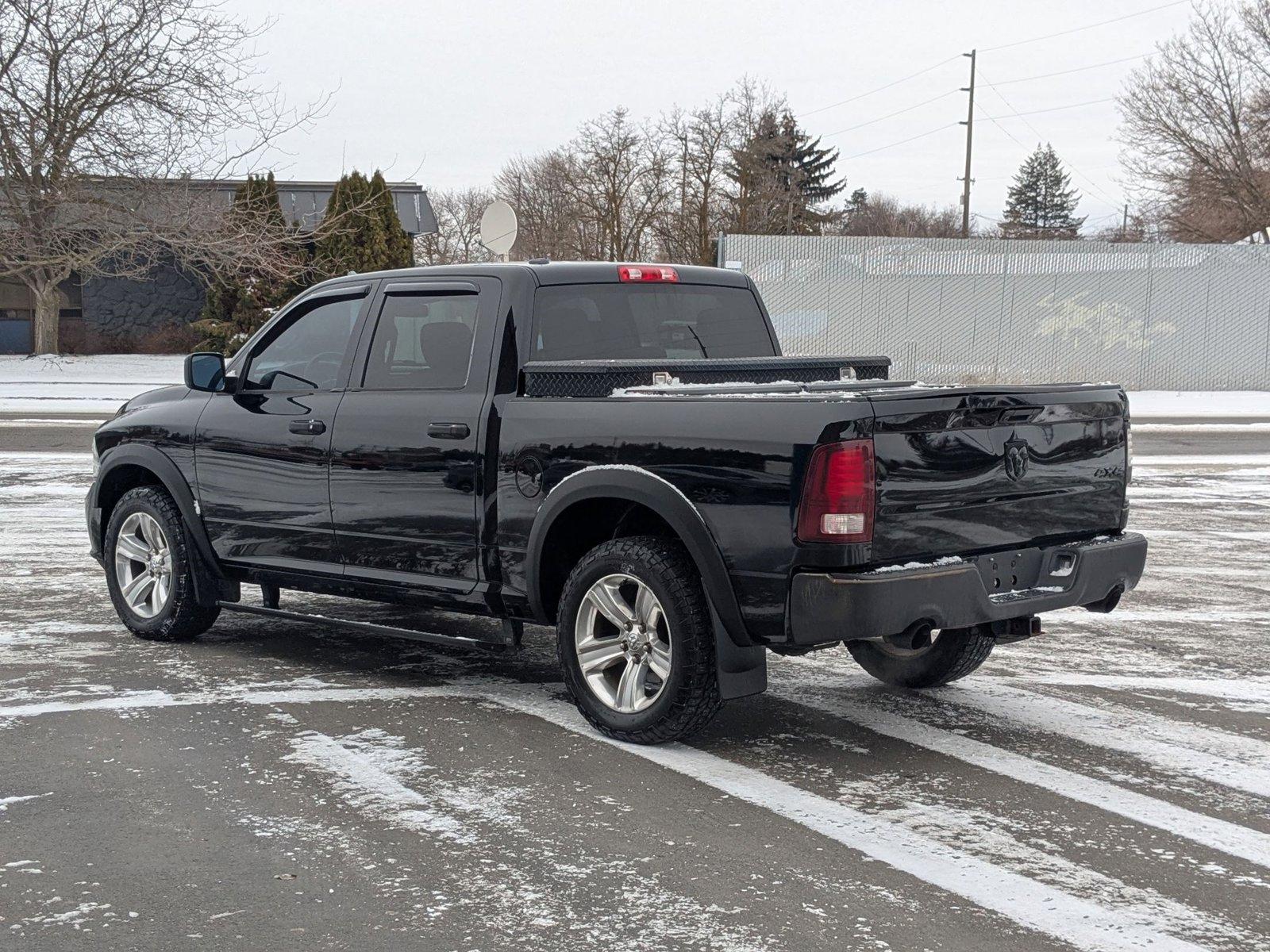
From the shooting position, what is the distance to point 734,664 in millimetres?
5148

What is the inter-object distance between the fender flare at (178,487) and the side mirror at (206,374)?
0.47m

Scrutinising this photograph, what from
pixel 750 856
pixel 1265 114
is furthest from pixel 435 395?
pixel 1265 114

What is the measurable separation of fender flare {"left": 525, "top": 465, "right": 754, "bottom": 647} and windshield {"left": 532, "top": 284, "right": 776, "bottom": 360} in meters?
0.78

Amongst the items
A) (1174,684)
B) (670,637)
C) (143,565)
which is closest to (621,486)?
(670,637)

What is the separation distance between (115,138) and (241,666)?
23367 millimetres

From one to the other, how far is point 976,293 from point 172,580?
75.0 feet

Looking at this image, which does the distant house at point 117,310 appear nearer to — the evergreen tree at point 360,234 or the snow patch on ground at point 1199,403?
the evergreen tree at point 360,234

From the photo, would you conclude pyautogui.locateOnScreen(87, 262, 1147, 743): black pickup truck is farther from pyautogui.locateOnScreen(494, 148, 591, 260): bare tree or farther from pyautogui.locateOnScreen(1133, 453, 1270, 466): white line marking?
pyautogui.locateOnScreen(494, 148, 591, 260): bare tree

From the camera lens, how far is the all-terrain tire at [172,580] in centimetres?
716

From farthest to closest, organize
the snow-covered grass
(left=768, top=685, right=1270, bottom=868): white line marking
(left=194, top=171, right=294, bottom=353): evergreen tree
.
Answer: (left=194, top=171, right=294, bottom=353): evergreen tree < the snow-covered grass < (left=768, top=685, right=1270, bottom=868): white line marking

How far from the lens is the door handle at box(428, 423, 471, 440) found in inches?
232

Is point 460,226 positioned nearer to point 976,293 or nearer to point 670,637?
point 976,293

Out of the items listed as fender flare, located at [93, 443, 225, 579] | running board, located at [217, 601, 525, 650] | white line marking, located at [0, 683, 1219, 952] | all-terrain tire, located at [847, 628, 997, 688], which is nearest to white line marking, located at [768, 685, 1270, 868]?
all-terrain tire, located at [847, 628, 997, 688]

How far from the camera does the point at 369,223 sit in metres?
33.7
